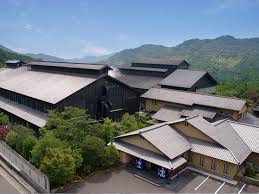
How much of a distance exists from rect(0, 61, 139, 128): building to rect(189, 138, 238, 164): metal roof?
14.8m

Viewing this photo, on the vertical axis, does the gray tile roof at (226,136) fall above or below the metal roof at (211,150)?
above

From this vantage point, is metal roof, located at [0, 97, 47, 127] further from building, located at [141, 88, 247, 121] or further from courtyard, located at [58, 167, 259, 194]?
building, located at [141, 88, 247, 121]

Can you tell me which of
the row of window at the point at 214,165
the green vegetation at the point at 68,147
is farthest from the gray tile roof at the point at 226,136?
the green vegetation at the point at 68,147

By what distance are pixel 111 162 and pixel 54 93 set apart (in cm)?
1350

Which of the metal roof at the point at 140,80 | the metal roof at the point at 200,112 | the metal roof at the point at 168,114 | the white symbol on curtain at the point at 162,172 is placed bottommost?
the white symbol on curtain at the point at 162,172

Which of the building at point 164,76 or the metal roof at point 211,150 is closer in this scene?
the metal roof at point 211,150

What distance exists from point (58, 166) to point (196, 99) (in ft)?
76.9

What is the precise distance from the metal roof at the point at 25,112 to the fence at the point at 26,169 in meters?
4.80

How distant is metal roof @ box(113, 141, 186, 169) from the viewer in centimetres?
2202

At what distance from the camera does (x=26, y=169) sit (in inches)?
879

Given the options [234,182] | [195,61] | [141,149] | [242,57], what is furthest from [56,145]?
[242,57]

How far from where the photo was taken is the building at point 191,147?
22866 mm

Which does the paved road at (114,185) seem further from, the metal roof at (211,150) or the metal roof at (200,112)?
the metal roof at (200,112)

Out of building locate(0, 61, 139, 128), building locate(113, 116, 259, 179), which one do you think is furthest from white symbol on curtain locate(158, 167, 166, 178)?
building locate(0, 61, 139, 128)
